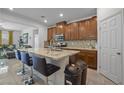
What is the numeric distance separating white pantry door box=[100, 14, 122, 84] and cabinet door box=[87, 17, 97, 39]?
2.58 feet

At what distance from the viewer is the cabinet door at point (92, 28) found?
157 inches

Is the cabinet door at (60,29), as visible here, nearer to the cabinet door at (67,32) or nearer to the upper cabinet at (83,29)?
the cabinet door at (67,32)

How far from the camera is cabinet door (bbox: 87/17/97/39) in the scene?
3998 millimetres

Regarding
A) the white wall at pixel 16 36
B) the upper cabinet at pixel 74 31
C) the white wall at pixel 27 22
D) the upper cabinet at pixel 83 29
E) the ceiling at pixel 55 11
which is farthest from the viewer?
the white wall at pixel 16 36

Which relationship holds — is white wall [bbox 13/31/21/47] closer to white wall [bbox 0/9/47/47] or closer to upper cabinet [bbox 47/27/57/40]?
white wall [bbox 0/9/47/47]

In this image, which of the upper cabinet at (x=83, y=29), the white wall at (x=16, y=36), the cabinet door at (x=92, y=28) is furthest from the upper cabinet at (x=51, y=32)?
the white wall at (x=16, y=36)

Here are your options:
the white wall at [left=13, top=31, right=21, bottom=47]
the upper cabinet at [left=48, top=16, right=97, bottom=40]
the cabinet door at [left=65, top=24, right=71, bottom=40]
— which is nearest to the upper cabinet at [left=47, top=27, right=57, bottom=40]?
the upper cabinet at [left=48, top=16, right=97, bottom=40]

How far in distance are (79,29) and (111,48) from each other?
228cm

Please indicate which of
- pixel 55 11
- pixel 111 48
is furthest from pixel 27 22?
pixel 111 48

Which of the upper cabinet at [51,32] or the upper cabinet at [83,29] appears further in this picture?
the upper cabinet at [51,32]

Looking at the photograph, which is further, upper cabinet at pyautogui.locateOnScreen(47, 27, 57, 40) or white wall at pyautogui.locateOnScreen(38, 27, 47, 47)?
white wall at pyautogui.locateOnScreen(38, 27, 47, 47)
